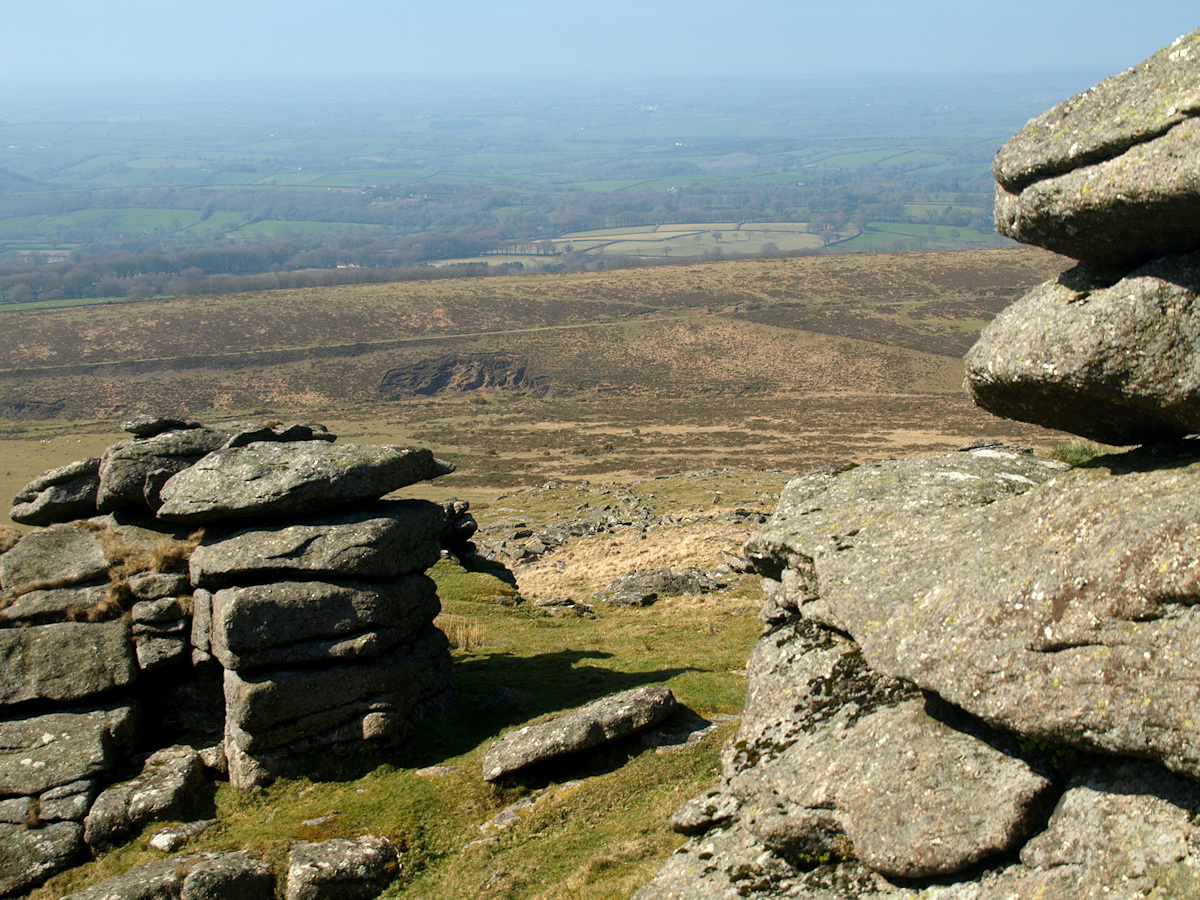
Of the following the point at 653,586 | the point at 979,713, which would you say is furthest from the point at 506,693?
the point at 979,713

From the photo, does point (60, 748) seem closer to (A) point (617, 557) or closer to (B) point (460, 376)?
A: (A) point (617, 557)

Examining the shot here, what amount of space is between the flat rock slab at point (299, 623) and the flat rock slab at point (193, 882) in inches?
183

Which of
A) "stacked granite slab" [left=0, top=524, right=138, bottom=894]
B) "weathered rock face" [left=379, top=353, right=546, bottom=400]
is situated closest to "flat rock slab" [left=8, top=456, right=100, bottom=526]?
"stacked granite slab" [left=0, top=524, right=138, bottom=894]

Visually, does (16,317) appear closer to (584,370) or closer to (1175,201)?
(584,370)

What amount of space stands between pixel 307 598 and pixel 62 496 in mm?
10221

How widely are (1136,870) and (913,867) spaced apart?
2.43 m

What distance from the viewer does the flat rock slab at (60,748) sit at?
17906 millimetres

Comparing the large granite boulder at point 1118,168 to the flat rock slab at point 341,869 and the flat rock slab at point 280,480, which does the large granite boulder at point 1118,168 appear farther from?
the flat rock slab at point 280,480

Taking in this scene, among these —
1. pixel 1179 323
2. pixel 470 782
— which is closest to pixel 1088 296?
pixel 1179 323

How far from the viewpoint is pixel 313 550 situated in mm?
19969

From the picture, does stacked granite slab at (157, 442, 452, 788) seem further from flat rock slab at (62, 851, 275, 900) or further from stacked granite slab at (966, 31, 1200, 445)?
stacked granite slab at (966, 31, 1200, 445)

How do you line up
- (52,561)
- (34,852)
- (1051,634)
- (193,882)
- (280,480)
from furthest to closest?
1. (52,561)
2. (280,480)
3. (34,852)
4. (193,882)
5. (1051,634)

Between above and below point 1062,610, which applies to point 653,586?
below

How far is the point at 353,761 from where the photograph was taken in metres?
19.5
